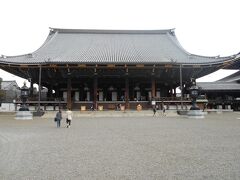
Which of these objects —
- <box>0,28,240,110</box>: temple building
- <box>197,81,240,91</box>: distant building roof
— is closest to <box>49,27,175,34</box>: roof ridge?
<box>0,28,240,110</box>: temple building

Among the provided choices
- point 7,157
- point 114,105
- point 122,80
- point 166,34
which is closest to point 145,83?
point 122,80

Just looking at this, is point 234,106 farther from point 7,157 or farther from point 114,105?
point 7,157

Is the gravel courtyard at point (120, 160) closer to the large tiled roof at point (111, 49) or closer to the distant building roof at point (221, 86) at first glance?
the large tiled roof at point (111, 49)

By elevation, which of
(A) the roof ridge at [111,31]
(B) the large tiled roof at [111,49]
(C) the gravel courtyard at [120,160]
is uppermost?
(A) the roof ridge at [111,31]

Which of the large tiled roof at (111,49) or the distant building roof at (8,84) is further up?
the large tiled roof at (111,49)

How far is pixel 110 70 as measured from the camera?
3300 cm

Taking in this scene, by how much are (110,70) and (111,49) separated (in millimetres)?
6060

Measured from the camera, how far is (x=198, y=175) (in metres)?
5.72

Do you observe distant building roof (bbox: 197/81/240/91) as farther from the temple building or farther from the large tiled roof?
the large tiled roof

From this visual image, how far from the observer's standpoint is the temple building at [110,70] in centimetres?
3134

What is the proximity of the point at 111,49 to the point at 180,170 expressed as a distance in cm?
3292

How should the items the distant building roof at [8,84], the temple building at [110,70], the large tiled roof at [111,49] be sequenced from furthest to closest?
the distant building roof at [8,84] → the large tiled roof at [111,49] → the temple building at [110,70]

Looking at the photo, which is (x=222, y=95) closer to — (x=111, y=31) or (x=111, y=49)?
(x=111, y=49)

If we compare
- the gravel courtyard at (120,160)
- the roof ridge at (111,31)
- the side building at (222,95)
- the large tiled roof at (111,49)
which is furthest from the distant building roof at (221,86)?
the gravel courtyard at (120,160)
